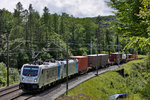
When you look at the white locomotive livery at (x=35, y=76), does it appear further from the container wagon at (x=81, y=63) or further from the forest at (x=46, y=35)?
the container wagon at (x=81, y=63)

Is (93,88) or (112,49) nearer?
(93,88)

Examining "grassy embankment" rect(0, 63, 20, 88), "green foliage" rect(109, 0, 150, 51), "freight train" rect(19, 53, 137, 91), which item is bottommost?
"grassy embankment" rect(0, 63, 20, 88)

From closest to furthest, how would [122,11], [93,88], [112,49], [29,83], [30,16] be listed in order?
[122,11] < [29,83] < [93,88] < [30,16] < [112,49]

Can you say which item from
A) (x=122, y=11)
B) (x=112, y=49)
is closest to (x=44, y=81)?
(x=122, y=11)

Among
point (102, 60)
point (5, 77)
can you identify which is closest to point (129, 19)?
point (5, 77)

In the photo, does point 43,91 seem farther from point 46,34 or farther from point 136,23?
point 46,34

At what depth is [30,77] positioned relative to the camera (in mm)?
18797

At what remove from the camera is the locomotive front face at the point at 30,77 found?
18.6 meters

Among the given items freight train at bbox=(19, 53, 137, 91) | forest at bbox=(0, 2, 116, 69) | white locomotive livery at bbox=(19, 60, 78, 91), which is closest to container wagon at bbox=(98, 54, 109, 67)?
forest at bbox=(0, 2, 116, 69)

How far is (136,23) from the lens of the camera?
1001 cm

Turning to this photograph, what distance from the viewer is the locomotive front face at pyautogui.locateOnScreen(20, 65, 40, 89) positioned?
61.1 ft

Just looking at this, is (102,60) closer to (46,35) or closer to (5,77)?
(5,77)

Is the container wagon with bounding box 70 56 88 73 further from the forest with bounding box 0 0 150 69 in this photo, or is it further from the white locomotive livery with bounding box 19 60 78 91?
the white locomotive livery with bounding box 19 60 78 91

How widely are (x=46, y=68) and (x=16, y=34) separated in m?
42.2
